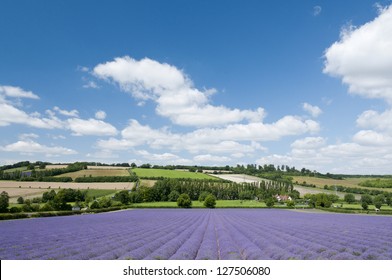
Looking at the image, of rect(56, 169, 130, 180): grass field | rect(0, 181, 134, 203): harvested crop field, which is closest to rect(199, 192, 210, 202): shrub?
rect(0, 181, 134, 203): harvested crop field

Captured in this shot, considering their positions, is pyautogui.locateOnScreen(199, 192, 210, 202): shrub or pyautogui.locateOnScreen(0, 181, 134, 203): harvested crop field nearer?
pyautogui.locateOnScreen(0, 181, 134, 203): harvested crop field

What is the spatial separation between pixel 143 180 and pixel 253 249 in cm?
10863

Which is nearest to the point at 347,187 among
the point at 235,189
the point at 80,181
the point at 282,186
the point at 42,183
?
the point at 282,186

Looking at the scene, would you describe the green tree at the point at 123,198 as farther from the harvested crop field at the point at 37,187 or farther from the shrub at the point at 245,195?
the shrub at the point at 245,195

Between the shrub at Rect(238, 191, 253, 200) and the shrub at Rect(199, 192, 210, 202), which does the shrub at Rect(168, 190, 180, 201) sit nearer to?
the shrub at Rect(199, 192, 210, 202)

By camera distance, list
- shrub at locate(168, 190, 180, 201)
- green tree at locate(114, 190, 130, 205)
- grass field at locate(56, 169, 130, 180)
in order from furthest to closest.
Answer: grass field at locate(56, 169, 130, 180)
shrub at locate(168, 190, 180, 201)
green tree at locate(114, 190, 130, 205)

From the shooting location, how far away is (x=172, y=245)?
15227mm

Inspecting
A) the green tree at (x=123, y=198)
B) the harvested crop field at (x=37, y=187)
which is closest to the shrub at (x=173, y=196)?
the harvested crop field at (x=37, y=187)

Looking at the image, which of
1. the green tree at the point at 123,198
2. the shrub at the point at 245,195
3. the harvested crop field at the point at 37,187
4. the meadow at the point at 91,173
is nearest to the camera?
the harvested crop field at the point at 37,187

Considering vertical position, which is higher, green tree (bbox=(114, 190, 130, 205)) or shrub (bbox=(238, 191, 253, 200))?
green tree (bbox=(114, 190, 130, 205))

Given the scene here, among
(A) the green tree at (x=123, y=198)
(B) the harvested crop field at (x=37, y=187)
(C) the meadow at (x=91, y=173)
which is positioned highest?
(C) the meadow at (x=91, y=173)

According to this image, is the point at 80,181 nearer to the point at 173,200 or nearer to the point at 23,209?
the point at 173,200

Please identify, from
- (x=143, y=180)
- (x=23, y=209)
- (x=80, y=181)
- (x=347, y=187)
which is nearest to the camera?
(x=23, y=209)

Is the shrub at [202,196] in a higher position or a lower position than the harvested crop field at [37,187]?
lower
